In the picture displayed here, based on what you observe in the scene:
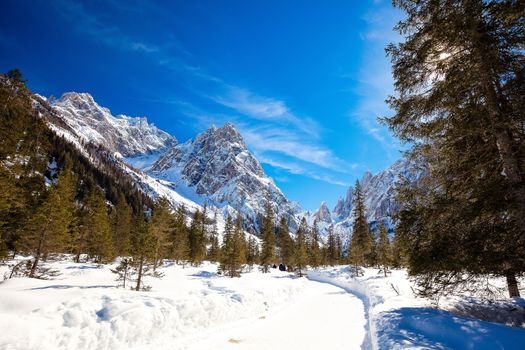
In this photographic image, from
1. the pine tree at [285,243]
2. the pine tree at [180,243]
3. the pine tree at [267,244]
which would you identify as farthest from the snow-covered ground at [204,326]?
the pine tree at [285,243]

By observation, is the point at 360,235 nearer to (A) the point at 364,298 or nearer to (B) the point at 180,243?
(A) the point at 364,298

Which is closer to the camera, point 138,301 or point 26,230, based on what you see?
point 138,301

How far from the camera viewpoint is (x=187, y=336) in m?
10.1

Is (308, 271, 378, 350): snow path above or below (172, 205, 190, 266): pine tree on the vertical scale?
below

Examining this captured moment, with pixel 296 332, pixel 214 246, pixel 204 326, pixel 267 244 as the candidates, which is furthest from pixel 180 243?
pixel 296 332

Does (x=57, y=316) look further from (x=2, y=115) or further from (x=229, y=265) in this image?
(x=229, y=265)

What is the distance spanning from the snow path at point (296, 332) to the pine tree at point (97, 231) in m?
34.0

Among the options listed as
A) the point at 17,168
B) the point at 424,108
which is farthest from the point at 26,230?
the point at 424,108

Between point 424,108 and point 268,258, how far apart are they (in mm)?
46682

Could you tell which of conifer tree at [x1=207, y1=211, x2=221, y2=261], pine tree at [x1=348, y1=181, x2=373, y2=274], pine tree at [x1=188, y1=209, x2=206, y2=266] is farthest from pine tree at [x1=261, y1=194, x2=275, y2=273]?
pine tree at [x1=348, y1=181, x2=373, y2=274]

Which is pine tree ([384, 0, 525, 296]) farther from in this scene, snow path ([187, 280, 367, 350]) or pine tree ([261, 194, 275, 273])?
pine tree ([261, 194, 275, 273])

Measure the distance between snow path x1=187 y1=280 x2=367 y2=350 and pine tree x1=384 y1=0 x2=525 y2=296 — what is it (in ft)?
12.1

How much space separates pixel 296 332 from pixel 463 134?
8.85m

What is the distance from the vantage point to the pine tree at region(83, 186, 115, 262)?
40.4 meters
